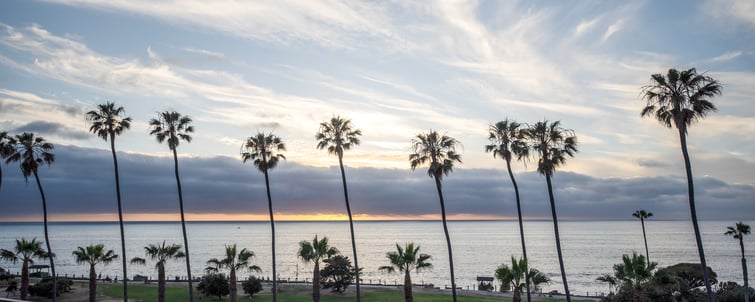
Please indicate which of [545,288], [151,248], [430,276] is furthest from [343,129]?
[430,276]

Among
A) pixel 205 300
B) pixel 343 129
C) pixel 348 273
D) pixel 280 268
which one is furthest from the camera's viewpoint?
pixel 280 268

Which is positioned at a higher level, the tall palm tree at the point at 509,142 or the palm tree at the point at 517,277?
the tall palm tree at the point at 509,142

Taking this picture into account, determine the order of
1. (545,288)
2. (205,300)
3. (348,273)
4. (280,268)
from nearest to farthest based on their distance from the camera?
(205,300) < (348,273) < (545,288) < (280,268)

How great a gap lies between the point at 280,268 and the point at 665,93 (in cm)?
16722

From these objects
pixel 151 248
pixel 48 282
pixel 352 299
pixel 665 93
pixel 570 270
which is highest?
pixel 665 93

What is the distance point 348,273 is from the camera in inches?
3063

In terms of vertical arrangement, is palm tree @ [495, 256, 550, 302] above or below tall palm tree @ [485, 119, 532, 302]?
below

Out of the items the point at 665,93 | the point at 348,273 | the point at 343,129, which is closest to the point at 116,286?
the point at 348,273

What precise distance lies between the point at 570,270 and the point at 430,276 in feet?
149

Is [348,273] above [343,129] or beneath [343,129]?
beneath

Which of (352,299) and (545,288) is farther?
(545,288)

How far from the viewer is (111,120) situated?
169 feet

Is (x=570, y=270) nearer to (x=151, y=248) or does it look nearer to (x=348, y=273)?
(x=348, y=273)

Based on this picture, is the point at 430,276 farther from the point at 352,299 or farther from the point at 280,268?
the point at 352,299
